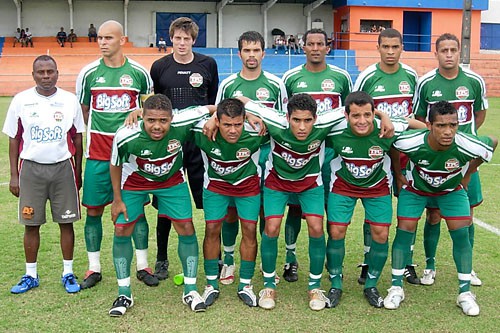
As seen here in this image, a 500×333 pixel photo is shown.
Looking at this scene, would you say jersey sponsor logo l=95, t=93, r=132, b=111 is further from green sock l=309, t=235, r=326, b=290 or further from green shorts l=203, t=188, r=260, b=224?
green sock l=309, t=235, r=326, b=290

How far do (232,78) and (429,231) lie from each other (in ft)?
6.90

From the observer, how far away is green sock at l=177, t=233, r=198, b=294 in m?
4.68

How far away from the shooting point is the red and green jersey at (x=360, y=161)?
4.55 meters

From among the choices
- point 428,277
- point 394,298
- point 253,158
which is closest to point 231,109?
point 253,158

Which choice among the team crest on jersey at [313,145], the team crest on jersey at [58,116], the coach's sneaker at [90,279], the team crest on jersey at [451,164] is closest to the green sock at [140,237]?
the coach's sneaker at [90,279]

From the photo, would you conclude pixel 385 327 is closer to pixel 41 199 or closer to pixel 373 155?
pixel 373 155

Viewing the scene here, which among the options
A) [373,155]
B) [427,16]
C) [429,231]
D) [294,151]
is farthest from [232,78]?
[427,16]

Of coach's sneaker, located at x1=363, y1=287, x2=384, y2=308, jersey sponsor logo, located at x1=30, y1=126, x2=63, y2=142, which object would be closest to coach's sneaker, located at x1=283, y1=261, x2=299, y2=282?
coach's sneaker, located at x1=363, y1=287, x2=384, y2=308

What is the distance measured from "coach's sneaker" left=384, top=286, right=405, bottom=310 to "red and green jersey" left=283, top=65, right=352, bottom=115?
1564 mm

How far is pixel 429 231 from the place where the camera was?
204 inches

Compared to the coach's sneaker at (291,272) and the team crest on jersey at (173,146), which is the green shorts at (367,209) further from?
the team crest on jersey at (173,146)

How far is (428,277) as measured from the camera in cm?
514

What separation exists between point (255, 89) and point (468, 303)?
7.65 feet

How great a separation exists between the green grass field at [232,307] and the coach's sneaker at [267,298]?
1.9 inches
